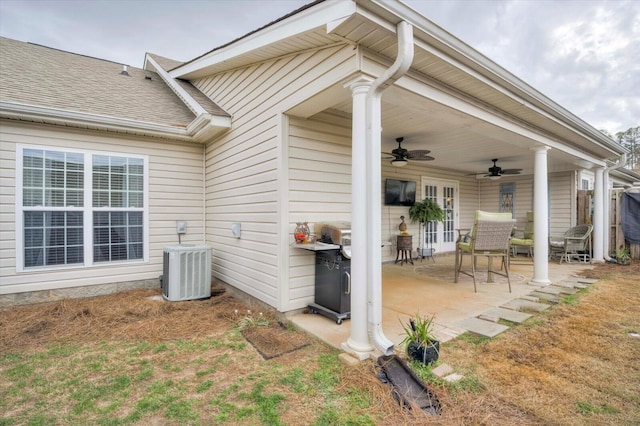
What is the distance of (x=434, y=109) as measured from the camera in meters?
3.10

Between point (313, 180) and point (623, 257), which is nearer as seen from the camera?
point (313, 180)

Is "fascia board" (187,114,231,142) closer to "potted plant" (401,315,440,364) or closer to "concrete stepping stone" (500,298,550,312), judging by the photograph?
"potted plant" (401,315,440,364)

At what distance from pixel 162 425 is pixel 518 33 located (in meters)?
11.9

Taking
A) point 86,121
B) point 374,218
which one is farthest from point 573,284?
point 86,121

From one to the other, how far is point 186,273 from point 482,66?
422 centimetres

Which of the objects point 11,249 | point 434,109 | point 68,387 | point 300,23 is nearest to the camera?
point 68,387

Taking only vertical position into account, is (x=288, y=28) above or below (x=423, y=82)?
above

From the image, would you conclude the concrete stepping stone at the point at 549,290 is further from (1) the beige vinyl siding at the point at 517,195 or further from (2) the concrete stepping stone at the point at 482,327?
(1) the beige vinyl siding at the point at 517,195

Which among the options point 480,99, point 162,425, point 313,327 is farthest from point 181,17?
point 162,425

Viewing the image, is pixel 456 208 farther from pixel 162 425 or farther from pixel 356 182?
pixel 162 425

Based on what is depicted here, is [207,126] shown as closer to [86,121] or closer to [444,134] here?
[86,121]

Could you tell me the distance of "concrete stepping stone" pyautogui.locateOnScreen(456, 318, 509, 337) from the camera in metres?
2.72

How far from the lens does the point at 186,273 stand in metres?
4.04

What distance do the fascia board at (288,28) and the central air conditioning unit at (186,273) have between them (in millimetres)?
2612
